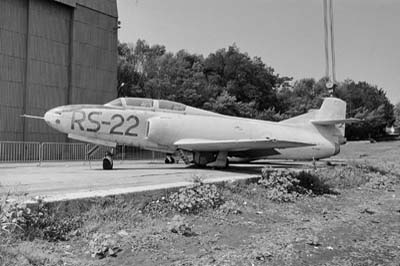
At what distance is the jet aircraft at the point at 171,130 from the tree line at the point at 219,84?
21.9 meters

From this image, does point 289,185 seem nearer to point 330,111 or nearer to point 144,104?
point 144,104

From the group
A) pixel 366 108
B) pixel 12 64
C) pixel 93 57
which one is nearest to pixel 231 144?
pixel 12 64

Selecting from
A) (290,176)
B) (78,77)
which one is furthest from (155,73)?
(290,176)

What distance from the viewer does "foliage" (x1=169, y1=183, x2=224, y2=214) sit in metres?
6.42

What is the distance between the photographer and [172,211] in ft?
20.7

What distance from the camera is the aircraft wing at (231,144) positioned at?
1369 centimetres

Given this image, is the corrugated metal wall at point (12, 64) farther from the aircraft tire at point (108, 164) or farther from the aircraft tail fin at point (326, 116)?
the aircraft tail fin at point (326, 116)

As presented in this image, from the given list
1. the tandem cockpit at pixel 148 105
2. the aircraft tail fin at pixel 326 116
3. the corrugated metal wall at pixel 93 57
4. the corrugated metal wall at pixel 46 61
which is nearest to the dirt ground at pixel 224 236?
the tandem cockpit at pixel 148 105

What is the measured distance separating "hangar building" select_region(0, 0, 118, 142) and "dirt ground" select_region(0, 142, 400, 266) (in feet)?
77.2

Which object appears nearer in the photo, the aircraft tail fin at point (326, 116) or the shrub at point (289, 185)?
the shrub at point (289, 185)

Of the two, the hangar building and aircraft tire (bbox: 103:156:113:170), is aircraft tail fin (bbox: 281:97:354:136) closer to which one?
aircraft tire (bbox: 103:156:113:170)

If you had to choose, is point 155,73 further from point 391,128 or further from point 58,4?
point 391,128

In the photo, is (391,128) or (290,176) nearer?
(290,176)

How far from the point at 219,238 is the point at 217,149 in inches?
369
